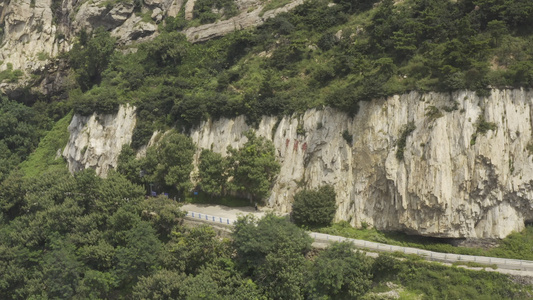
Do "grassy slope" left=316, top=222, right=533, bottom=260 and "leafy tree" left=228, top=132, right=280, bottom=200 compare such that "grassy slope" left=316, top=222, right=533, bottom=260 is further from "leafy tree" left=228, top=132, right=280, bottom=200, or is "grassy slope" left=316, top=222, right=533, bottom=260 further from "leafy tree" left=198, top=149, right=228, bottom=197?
"leafy tree" left=198, top=149, right=228, bottom=197

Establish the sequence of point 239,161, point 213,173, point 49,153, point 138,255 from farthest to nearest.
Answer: point 49,153 < point 213,173 < point 239,161 < point 138,255

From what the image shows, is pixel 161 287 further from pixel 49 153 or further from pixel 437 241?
pixel 49 153

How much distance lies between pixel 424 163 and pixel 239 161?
48.8 feet

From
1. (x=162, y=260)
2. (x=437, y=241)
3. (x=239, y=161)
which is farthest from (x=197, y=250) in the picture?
(x=437, y=241)

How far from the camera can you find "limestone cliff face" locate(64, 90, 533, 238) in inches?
1113

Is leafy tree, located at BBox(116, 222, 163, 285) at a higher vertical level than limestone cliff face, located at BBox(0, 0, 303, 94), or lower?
lower

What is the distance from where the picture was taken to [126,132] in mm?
45344

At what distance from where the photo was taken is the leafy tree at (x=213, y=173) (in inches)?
1430

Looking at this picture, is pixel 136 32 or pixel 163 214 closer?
pixel 163 214

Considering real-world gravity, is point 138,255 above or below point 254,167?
below

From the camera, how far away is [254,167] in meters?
34.9

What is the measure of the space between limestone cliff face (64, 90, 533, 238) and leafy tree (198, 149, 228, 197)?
4.65 meters

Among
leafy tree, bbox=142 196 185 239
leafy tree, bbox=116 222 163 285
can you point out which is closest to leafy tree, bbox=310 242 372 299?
leafy tree, bbox=116 222 163 285

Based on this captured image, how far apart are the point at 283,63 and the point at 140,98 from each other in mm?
16825
